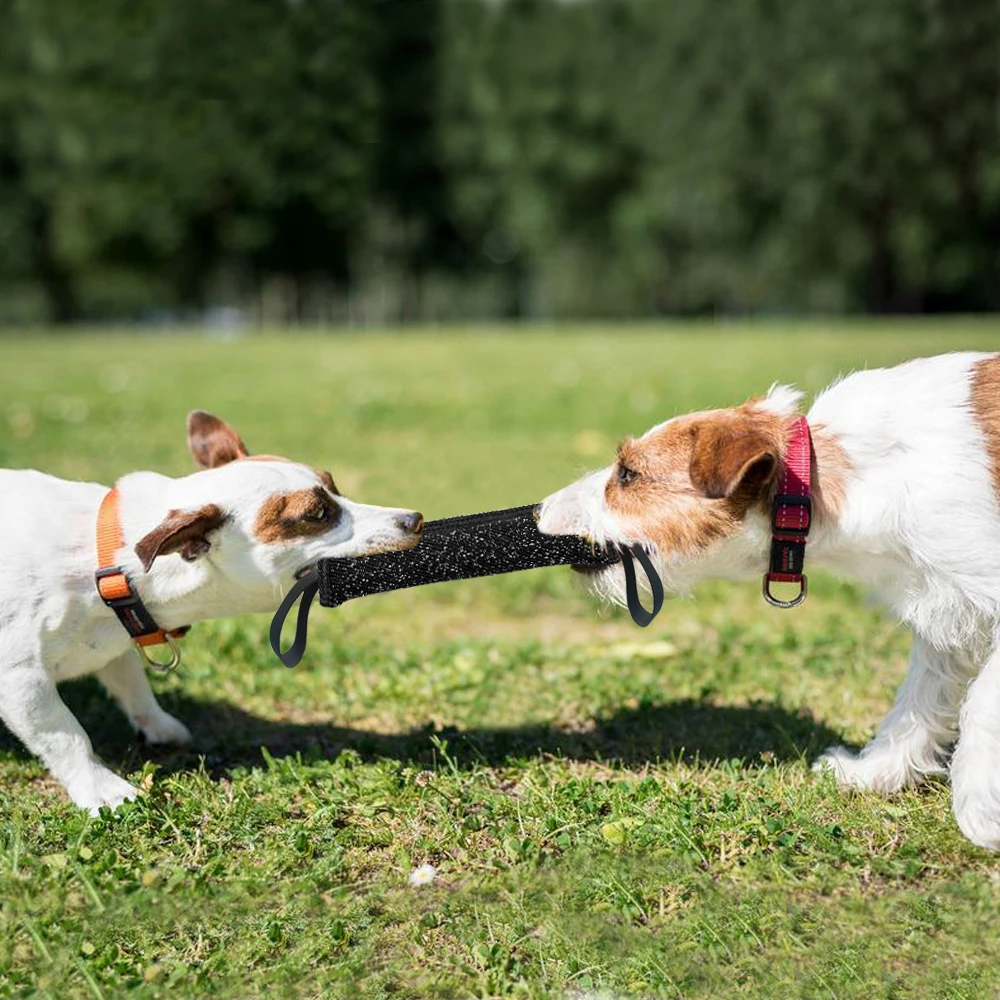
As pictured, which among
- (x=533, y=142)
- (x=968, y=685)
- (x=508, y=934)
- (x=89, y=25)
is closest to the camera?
(x=508, y=934)

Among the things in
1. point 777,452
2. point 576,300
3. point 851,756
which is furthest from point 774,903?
point 576,300

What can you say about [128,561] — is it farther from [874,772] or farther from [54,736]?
[874,772]

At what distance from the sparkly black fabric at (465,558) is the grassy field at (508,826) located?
0.72 metres

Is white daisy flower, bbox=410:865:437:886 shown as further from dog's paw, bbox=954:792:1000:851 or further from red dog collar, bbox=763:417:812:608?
dog's paw, bbox=954:792:1000:851

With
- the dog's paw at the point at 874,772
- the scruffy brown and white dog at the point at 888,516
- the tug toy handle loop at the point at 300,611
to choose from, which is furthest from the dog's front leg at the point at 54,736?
the dog's paw at the point at 874,772

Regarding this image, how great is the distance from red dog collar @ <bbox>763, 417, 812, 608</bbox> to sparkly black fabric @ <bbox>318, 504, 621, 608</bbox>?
24.4 inches

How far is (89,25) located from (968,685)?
46.2m

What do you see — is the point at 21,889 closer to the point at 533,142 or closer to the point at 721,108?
the point at 721,108

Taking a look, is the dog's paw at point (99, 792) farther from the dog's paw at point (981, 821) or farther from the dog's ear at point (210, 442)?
the dog's paw at point (981, 821)

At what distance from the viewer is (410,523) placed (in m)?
4.33

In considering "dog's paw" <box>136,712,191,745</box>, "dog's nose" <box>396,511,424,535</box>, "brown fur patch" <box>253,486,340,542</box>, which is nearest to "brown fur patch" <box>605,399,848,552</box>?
"dog's nose" <box>396,511,424,535</box>

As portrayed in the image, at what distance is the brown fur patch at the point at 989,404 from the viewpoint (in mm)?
3811

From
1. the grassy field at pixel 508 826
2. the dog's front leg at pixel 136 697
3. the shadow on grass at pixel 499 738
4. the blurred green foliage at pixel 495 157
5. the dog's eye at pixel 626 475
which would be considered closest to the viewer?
the grassy field at pixel 508 826

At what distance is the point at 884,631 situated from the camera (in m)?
6.36
